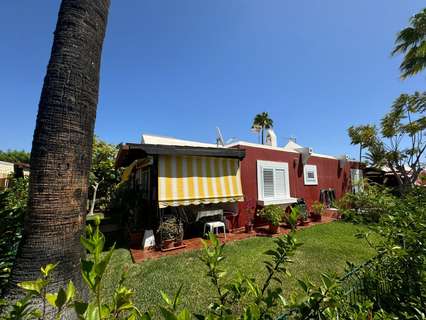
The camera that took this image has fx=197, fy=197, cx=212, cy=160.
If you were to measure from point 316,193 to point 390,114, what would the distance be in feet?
41.0

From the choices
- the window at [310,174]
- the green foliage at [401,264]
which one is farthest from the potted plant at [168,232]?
the window at [310,174]

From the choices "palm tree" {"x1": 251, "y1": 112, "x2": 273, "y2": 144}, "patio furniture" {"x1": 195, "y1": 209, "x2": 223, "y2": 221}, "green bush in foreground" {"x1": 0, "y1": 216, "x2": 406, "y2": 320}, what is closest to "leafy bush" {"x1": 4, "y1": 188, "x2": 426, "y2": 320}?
"green bush in foreground" {"x1": 0, "y1": 216, "x2": 406, "y2": 320}

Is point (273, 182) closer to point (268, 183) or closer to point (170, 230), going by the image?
point (268, 183)

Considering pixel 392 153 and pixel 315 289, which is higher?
pixel 392 153

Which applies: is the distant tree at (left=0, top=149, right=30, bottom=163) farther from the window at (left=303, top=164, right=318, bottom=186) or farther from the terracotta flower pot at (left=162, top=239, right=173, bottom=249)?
the window at (left=303, top=164, right=318, bottom=186)

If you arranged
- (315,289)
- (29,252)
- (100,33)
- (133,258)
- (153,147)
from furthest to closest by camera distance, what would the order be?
(153,147) < (133,258) < (100,33) < (29,252) < (315,289)

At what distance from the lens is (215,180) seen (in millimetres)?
10930

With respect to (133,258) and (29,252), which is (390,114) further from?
(29,252)

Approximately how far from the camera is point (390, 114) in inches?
798

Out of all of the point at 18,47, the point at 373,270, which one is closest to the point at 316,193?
the point at 373,270

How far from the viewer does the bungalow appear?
31.5 feet

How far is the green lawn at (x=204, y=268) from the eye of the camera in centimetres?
554

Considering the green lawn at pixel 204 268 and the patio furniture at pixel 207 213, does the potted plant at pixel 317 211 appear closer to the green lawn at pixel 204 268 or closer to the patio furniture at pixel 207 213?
the green lawn at pixel 204 268

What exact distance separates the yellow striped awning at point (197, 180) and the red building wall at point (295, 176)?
1072 mm
